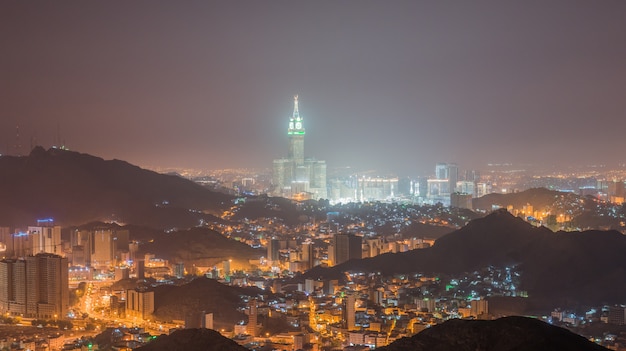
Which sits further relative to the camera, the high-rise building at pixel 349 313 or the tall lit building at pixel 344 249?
the tall lit building at pixel 344 249

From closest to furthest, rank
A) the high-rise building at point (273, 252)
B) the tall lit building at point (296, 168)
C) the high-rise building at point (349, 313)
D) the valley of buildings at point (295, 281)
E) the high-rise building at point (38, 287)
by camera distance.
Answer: the valley of buildings at point (295, 281) → the high-rise building at point (349, 313) → the high-rise building at point (38, 287) → the high-rise building at point (273, 252) → the tall lit building at point (296, 168)

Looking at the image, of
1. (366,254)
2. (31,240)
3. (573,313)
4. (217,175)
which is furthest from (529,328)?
(217,175)

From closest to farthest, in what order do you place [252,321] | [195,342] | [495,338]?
[495,338] → [195,342] → [252,321]

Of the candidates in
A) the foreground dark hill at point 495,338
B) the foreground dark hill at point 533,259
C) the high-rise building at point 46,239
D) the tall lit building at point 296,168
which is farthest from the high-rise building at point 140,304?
the tall lit building at point 296,168

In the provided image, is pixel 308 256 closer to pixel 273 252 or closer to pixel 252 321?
pixel 273 252

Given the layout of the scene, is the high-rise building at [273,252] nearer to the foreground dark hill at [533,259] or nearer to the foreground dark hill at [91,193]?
the foreground dark hill at [533,259]

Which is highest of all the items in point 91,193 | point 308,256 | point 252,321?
point 91,193

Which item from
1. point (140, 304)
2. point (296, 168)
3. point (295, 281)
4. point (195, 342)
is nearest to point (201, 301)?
point (140, 304)
